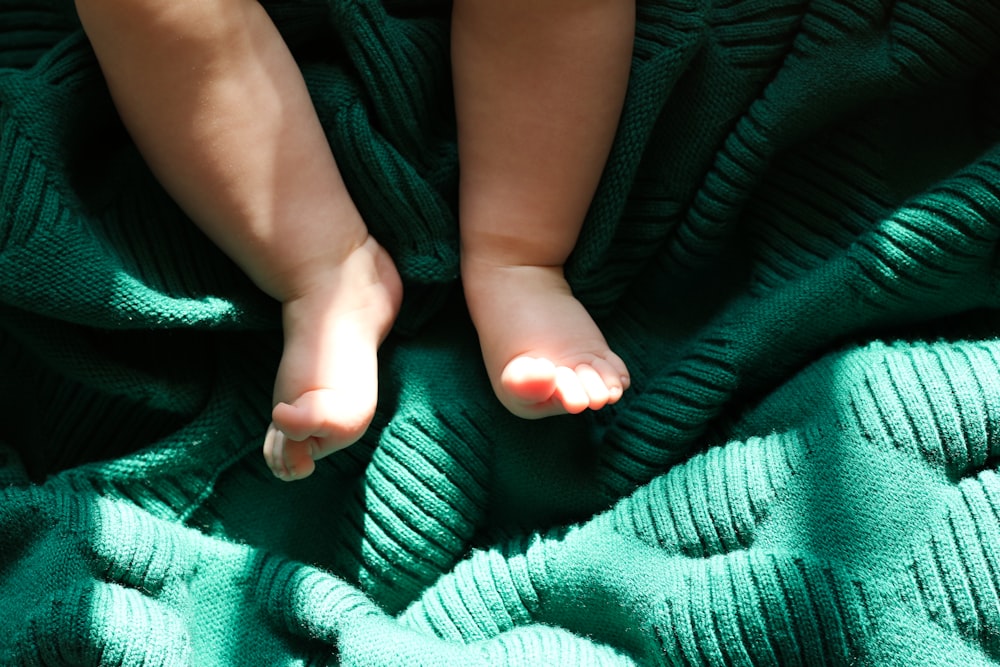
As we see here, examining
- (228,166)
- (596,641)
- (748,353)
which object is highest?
(228,166)

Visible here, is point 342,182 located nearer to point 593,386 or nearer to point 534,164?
point 534,164

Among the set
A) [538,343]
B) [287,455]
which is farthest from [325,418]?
[538,343]

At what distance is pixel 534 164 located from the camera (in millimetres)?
779

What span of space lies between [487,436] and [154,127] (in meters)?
0.36

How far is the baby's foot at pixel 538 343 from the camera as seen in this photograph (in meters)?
0.71

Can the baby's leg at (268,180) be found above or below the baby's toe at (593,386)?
above

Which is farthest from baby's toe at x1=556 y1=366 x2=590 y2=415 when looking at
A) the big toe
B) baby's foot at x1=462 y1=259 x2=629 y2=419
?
the big toe

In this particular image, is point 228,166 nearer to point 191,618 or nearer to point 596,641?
point 191,618

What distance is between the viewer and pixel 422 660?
2.33 ft

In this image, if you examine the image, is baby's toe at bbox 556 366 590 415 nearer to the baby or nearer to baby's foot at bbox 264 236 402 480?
the baby

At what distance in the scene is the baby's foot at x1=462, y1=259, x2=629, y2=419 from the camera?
714mm

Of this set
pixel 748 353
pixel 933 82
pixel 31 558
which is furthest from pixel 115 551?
pixel 933 82

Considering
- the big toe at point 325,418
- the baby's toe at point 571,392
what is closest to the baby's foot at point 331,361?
the big toe at point 325,418

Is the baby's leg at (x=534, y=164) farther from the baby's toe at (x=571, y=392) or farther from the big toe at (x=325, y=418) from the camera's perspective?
the big toe at (x=325, y=418)
